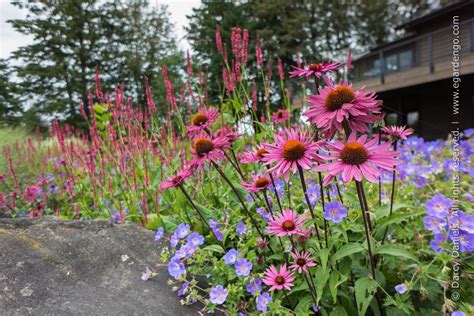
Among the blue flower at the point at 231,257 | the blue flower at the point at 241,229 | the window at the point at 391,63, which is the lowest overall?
the blue flower at the point at 231,257

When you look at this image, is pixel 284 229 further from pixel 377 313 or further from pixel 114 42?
pixel 114 42

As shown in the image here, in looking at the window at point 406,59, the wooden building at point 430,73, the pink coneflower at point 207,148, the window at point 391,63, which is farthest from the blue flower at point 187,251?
the window at point 391,63

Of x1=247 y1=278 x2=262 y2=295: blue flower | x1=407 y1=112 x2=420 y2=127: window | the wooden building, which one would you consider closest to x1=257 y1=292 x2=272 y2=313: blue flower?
x1=247 y1=278 x2=262 y2=295: blue flower

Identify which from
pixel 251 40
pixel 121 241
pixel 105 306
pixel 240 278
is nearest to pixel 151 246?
pixel 121 241

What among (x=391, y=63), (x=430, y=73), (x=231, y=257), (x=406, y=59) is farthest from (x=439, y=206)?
(x=391, y=63)

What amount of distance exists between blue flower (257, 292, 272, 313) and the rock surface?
335 mm

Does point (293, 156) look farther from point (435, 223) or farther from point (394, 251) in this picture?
point (435, 223)

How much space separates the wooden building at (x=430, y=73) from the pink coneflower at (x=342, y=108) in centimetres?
1028

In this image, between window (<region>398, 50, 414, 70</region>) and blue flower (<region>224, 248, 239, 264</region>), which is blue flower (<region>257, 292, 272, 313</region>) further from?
window (<region>398, 50, 414, 70</region>)

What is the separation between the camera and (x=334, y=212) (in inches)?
46.4

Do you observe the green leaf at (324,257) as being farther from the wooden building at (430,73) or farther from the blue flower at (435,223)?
the wooden building at (430,73)

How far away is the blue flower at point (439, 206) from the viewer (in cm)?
126

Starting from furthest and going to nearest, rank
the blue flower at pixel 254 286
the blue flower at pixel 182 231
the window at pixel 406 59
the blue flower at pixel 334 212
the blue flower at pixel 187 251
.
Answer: the window at pixel 406 59
the blue flower at pixel 182 231
the blue flower at pixel 187 251
the blue flower at pixel 254 286
the blue flower at pixel 334 212

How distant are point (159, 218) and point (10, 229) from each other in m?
0.80
